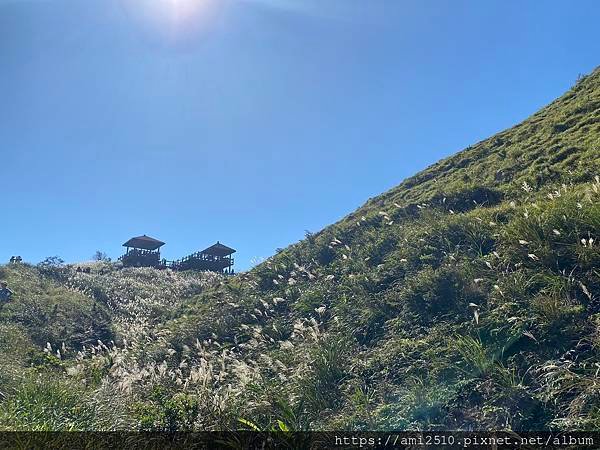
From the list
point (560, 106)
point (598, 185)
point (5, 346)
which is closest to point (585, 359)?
point (598, 185)

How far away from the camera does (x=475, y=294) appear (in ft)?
22.5

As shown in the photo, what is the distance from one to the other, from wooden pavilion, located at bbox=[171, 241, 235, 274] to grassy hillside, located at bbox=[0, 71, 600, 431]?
3677 cm

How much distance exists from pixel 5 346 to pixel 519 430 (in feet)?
40.8

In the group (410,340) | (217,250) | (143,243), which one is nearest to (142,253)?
(143,243)

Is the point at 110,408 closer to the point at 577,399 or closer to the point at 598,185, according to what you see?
the point at 577,399

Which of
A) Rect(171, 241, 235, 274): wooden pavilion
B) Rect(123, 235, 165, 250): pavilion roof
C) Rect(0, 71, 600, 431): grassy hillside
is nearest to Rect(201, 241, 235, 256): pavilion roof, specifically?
Rect(171, 241, 235, 274): wooden pavilion

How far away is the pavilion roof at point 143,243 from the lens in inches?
2231

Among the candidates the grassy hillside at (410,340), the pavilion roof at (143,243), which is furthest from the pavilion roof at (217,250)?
the grassy hillside at (410,340)

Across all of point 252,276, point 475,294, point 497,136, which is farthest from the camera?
point 497,136

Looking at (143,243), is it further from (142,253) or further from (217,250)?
(217,250)

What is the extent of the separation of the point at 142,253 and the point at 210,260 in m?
9.10

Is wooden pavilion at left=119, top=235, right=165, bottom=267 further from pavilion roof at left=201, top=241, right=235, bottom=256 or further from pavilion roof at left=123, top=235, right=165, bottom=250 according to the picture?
pavilion roof at left=201, top=241, right=235, bottom=256

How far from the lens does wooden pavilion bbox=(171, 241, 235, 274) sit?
4975 centimetres

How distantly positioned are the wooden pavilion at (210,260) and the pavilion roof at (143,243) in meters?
7.90
